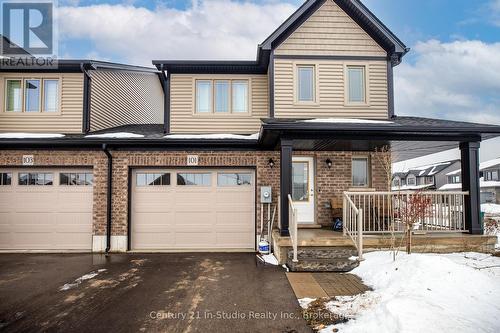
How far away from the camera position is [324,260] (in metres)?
6.26

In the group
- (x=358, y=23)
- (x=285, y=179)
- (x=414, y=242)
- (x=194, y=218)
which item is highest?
(x=358, y=23)

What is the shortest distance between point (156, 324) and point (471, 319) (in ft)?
12.1

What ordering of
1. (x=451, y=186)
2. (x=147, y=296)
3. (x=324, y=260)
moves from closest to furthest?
(x=147, y=296) → (x=324, y=260) → (x=451, y=186)

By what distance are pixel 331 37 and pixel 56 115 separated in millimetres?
8276

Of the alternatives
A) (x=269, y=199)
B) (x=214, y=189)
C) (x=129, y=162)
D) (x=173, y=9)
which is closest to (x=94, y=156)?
(x=129, y=162)

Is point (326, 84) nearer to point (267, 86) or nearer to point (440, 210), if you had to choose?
point (267, 86)

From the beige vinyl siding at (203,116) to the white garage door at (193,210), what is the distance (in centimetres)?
134

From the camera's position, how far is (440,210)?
23.9 feet

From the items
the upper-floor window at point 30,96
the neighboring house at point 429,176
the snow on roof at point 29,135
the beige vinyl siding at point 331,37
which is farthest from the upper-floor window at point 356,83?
the neighboring house at point 429,176

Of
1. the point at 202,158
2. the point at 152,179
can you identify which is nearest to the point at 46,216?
the point at 152,179

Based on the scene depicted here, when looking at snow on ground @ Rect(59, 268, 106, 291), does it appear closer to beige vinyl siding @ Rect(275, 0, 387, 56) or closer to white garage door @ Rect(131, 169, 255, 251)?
white garage door @ Rect(131, 169, 255, 251)

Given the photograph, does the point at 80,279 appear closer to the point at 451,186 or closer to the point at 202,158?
the point at 202,158

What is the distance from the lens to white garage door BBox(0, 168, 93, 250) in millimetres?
8453

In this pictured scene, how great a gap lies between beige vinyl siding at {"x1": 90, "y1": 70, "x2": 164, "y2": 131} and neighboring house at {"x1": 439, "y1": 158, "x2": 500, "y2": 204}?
29271 millimetres
